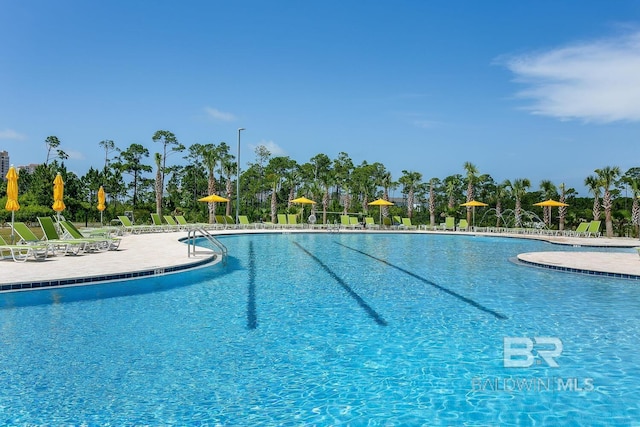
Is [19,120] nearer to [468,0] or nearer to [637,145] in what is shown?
[468,0]

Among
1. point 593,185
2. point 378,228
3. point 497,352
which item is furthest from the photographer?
point 593,185

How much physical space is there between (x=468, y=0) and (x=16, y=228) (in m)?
20.9

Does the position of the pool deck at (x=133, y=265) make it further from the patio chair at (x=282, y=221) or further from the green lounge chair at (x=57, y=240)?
the patio chair at (x=282, y=221)

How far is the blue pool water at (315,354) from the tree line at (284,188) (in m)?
23.5

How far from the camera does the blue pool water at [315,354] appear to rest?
12.6ft

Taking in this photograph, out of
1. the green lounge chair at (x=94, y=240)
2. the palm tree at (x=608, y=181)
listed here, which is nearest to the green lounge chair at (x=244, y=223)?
the green lounge chair at (x=94, y=240)

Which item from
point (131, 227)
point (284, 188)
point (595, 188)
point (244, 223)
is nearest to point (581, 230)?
point (595, 188)

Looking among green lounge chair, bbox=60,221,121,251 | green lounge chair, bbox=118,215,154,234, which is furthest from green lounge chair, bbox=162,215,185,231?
green lounge chair, bbox=60,221,121,251

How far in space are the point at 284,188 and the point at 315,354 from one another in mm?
44759

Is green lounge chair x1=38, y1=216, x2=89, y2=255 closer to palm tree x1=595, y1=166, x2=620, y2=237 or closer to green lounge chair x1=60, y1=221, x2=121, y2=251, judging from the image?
green lounge chair x1=60, y1=221, x2=121, y2=251

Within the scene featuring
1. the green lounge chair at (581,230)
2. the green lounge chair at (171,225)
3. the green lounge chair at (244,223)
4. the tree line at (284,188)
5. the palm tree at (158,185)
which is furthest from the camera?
the palm tree at (158,185)

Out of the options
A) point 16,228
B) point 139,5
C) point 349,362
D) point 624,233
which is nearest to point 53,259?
point 16,228

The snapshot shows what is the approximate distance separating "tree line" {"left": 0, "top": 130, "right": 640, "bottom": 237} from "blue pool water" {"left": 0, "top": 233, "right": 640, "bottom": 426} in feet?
76.9

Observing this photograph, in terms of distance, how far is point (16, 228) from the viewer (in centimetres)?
1139
